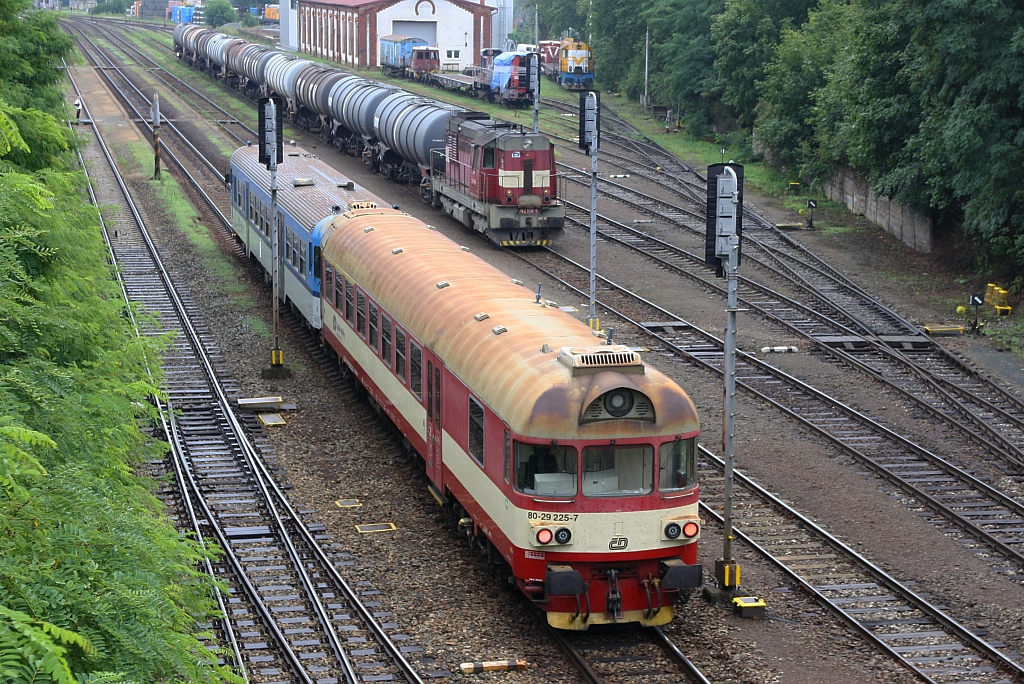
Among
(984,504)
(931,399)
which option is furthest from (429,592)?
(931,399)

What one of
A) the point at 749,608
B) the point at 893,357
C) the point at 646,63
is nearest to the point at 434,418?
the point at 749,608

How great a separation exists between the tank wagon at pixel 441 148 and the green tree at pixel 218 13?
6889 centimetres

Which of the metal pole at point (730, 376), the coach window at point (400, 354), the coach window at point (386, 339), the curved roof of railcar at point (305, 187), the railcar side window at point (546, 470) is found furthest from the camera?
the curved roof of railcar at point (305, 187)

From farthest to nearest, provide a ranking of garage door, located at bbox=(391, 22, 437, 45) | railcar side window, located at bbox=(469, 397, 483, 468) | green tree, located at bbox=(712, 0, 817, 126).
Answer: garage door, located at bbox=(391, 22, 437, 45)
green tree, located at bbox=(712, 0, 817, 126)
railcar side window, located at bbox=(469, 397, 483, 468)

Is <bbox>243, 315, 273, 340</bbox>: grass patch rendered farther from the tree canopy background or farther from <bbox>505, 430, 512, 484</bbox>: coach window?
the tree canopy background

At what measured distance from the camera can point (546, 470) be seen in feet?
44.3

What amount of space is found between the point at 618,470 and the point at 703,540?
3.97 metres

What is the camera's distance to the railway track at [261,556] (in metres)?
13.4

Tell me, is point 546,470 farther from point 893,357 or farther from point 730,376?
point 893,357

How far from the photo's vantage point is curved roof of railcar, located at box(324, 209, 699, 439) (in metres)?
13.3

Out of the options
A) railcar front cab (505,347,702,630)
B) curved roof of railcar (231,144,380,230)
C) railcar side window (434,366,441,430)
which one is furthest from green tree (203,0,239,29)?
railcar front cab (505,347,702,630)

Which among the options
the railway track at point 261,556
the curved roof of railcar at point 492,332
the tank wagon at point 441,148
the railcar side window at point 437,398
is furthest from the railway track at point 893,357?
the railway track at point 261,556

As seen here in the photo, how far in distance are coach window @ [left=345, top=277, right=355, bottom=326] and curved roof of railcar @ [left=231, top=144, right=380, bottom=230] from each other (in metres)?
3.13

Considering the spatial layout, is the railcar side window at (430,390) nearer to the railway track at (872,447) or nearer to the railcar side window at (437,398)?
the railcar side window at (437,398)
